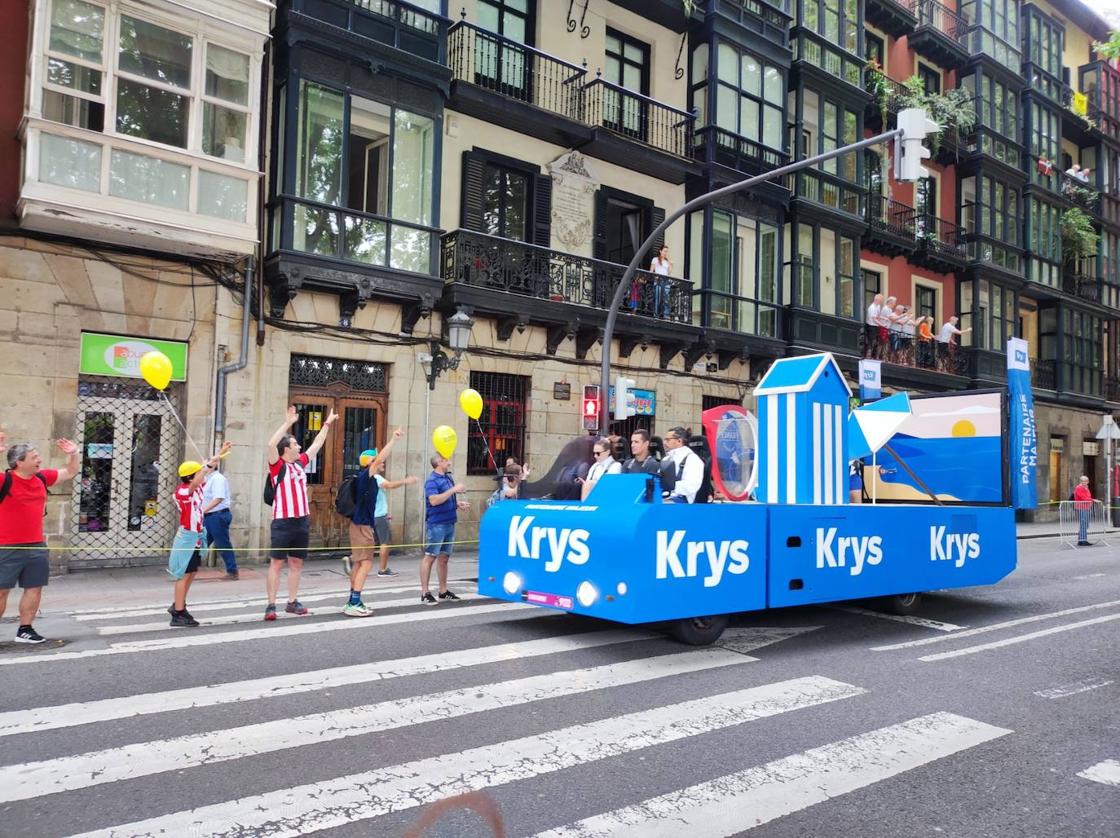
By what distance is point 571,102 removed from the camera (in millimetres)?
18047

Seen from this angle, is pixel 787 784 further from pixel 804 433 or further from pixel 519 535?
pixel 804 433

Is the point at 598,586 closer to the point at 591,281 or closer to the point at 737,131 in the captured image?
the point at 591,281

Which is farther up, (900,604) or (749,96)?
(749,96)

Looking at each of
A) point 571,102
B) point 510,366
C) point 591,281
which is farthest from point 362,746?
point 571,102

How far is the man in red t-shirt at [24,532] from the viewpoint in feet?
22.9

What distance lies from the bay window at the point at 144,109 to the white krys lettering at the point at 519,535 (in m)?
8.09

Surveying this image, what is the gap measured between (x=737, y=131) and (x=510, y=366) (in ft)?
30.0

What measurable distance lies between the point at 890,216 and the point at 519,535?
23091mm

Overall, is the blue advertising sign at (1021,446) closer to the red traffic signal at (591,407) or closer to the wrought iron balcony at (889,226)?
the red traffic signal at (591,407)

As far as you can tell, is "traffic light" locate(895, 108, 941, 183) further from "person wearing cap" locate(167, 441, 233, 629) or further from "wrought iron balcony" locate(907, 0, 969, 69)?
"wrought iron balcony" locate(907, 0, 969, 69)

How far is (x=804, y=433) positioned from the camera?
817cm

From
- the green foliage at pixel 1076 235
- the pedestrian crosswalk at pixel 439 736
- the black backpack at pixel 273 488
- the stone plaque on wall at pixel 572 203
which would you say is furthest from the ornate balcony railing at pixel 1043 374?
the black backpack at pixel 273 488

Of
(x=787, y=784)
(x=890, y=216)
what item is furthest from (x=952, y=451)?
(x=890, y=216)

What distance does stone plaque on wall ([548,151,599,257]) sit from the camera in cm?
1795
